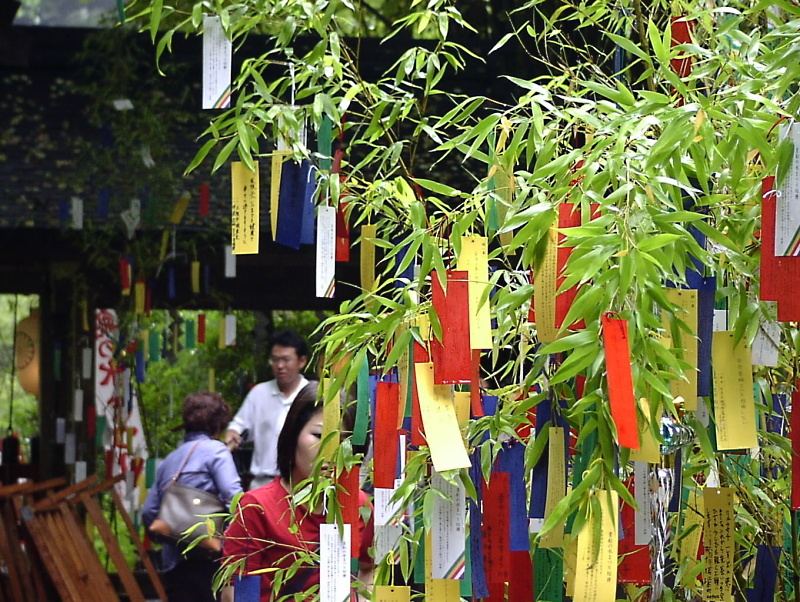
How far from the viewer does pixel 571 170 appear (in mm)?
1271

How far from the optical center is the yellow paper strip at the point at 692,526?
153 cm

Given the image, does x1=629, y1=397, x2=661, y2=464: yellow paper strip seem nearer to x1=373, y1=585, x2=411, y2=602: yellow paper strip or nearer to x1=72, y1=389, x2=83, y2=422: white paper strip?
x1=373, y1=585, x2=411, y2=602: yellow paper strip

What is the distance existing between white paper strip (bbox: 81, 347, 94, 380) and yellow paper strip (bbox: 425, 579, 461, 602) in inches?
164

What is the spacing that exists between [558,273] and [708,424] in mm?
300

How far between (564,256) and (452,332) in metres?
0.15

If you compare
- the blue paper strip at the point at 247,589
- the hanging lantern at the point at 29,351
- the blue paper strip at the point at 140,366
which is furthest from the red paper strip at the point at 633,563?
the hanging lantern at the point at 29,351

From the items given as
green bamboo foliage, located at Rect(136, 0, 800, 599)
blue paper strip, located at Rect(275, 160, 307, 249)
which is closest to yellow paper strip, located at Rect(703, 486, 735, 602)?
green bamboo foliage, located at Rect(136, 0, 800, 599)

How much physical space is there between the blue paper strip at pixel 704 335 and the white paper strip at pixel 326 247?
0.56 meters

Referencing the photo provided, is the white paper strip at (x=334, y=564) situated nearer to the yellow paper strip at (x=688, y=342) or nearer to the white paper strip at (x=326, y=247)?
the white paper strip at (x=326, y=247)

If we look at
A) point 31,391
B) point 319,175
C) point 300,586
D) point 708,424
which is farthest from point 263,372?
point 708,424

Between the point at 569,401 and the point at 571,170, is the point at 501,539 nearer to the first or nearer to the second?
the point at 569,401

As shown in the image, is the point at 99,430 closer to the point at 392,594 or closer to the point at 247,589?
the point at 247,589

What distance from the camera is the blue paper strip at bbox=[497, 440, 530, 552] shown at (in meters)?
1.34

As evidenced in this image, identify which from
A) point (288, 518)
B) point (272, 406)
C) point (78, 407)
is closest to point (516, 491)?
point (288, 518)
